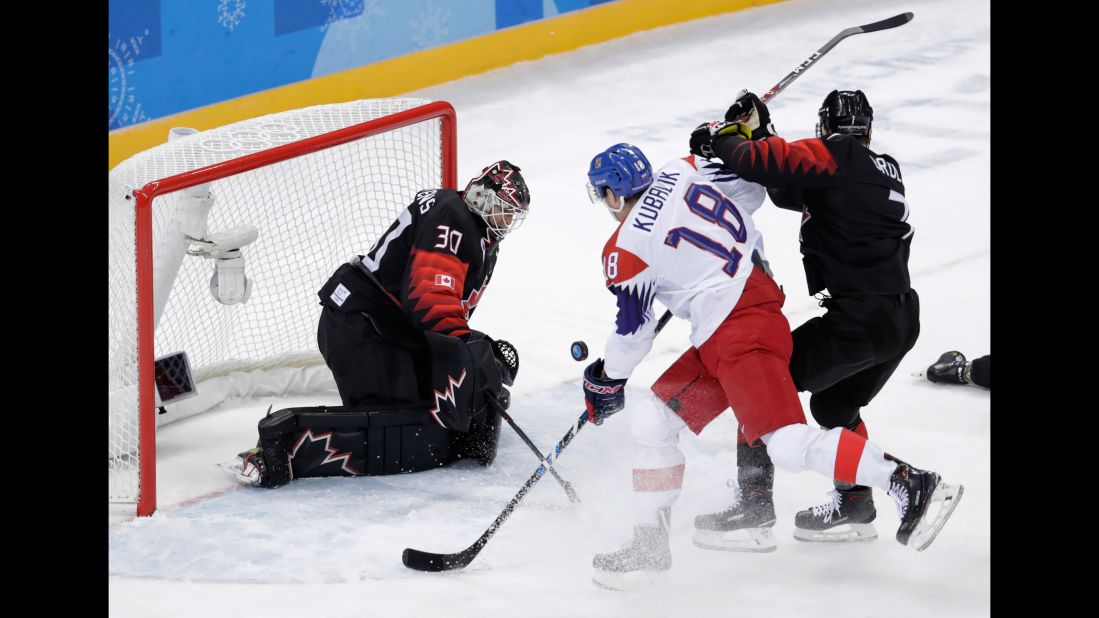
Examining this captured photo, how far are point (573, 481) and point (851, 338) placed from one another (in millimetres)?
793

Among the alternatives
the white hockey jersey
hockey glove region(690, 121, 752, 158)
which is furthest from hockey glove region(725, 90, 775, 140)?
the white hockey jersey

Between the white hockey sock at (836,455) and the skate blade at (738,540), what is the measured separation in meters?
0.34

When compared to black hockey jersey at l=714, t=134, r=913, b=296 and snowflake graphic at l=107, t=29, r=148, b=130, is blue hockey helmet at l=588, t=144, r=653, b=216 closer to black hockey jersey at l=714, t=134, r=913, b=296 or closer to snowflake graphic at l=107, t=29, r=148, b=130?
black hockey jersey at l=714, t=134, r=913, b=296

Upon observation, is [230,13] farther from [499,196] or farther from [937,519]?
[937,519]

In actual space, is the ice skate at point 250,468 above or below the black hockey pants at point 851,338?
below

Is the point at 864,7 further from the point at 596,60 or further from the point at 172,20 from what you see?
the point at 172,20

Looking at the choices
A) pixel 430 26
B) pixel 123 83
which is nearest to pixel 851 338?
pixel 123 83

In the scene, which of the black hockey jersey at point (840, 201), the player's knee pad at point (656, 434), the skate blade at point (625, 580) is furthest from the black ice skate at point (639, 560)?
the black hockey jersey at point (840, 201)

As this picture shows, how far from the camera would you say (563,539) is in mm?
3082

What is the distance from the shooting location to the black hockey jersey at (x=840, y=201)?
A: 113 inches

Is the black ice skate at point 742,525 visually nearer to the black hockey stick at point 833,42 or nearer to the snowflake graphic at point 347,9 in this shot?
the black hockey stick at point 833,42

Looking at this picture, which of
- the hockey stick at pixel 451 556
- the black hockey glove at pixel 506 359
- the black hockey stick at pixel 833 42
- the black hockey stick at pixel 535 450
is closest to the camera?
the hockey stick at pixel 451 556

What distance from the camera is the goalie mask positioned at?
3344 mm

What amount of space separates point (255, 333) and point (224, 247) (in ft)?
1.53
